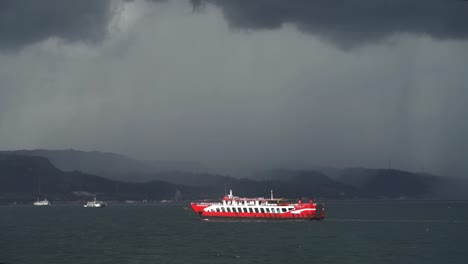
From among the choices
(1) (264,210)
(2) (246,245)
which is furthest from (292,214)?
(2) (246,245)

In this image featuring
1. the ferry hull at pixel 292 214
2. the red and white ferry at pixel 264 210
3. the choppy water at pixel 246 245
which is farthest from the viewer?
the red and white ferry at pixel 264 210

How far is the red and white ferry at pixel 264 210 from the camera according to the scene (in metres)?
176

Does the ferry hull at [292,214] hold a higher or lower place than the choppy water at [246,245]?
higher

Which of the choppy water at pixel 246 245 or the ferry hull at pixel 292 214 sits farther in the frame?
the ferry hull at pixel 292 214

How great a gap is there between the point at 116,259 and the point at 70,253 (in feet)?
46.4

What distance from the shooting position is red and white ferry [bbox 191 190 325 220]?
176125 mm

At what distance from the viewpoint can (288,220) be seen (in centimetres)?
18250

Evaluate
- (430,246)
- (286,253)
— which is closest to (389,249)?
(430,246)

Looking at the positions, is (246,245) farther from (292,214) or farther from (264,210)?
(264,210)

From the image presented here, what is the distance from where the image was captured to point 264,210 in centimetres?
18075

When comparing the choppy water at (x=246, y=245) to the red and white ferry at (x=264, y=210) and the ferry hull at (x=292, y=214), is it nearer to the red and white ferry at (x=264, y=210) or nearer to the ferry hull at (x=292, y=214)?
the ferry hull at (x=292, y=214)

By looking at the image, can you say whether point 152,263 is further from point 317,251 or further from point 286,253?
point 317,251

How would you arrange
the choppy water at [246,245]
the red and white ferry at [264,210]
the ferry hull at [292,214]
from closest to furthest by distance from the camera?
the choppy water at [246,245]
the ferry hull at [292,214]
the red and white ferry at [264,210]

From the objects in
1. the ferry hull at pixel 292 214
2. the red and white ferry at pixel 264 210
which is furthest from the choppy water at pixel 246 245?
the red and white ferry at pixel 264 210
